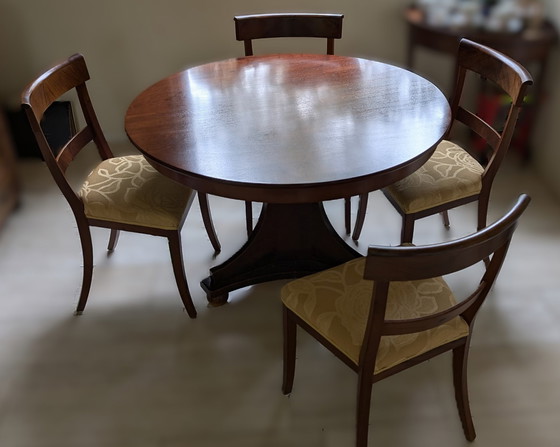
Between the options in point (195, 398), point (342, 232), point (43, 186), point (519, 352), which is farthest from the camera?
point (43, 186)

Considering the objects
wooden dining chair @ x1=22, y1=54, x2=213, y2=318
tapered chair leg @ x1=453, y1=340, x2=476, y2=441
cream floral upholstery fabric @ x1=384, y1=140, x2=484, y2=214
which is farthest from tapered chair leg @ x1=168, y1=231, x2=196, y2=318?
tapered chair leg @ x1=453, y1=340, x2=476, y2=441

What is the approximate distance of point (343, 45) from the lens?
3213 millimetres

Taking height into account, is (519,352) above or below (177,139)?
below

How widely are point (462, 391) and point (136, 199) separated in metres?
1.22

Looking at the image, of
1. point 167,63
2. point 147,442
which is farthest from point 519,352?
point 167,63

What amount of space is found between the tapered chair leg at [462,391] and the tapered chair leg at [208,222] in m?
1.18

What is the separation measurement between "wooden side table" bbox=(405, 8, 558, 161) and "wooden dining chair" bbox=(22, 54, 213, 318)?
1601 millimetres

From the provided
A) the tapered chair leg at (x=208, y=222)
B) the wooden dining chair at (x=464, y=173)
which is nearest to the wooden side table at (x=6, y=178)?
the tapered chair leg at (x=208, y=222)

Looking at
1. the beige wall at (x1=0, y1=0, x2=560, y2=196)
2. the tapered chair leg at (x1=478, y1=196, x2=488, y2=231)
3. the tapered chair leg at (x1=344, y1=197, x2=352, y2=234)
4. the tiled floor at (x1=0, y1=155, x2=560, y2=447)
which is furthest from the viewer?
the beige wall at (x1=0, y1=0, x2=560, y2=196)

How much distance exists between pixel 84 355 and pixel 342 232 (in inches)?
47.4

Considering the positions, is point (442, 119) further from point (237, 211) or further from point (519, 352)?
point (237, 211)

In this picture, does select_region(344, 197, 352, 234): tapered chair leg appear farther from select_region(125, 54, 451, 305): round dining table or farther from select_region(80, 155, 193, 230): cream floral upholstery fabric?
select_region(80, 155, 193, 230): cream floral upholstery fabric

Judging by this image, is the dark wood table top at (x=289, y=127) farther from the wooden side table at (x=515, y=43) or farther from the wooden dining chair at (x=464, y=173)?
the wooden side table at (x=515, y=43)

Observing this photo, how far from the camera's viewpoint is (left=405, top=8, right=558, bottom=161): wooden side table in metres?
2.75
